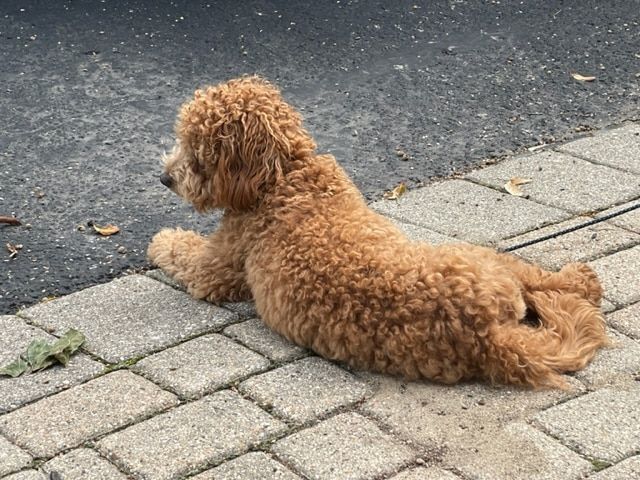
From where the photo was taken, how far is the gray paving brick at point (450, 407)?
3785 mm

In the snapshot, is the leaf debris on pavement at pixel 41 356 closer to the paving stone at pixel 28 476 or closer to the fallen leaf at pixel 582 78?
the paving stone at pixel 28 476

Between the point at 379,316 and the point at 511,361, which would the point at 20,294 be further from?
the point at 511,361

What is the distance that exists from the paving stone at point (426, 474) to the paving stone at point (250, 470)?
1.09ft

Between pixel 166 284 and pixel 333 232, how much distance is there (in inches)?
40.6

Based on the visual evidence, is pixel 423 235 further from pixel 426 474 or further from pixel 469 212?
pixel 426 474

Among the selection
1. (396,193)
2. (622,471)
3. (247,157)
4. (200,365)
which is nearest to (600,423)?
(622,471)

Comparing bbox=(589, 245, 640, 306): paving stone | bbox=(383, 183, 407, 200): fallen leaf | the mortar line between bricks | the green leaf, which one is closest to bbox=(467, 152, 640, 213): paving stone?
the mortar line between bricks

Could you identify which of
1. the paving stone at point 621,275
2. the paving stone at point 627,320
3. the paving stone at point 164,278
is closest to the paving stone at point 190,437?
the paving stone at point 164,278

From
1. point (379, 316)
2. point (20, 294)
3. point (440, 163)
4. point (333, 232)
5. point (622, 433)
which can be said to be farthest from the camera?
point (440, 163)

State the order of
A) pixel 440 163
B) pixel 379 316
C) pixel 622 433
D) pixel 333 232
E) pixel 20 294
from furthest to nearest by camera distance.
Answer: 1. pixel 440 163
2. pixel 20 294
3. pixel 333 232
4. pixel 379 316
5. pixel 622 433

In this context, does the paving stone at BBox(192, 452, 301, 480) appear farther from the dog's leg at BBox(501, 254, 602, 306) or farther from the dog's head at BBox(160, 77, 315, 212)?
the dog's leg at BBox(501, 254, 602, 306)

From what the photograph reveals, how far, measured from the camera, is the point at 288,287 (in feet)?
13.9

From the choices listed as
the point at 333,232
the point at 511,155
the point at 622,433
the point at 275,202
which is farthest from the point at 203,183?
the point at 511,155

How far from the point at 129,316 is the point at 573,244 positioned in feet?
6.69
